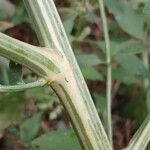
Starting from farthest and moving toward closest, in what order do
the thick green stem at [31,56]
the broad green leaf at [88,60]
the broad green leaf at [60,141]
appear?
the broad green leaf at [88,60], the broad green leaf at [60,141], the thick green stem at [31,56]

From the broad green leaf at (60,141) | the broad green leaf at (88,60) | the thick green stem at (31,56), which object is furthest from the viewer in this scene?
the broad green leaf at (88,60)

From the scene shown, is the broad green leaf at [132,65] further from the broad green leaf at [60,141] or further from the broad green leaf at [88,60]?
the broad green leaf at [60,141]

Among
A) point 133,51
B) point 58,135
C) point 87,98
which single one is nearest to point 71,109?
point 87,98

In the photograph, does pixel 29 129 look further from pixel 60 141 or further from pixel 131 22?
pixel 131 22

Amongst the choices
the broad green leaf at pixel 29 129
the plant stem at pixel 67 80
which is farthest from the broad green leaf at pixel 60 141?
the plant stem at pixel 67 80

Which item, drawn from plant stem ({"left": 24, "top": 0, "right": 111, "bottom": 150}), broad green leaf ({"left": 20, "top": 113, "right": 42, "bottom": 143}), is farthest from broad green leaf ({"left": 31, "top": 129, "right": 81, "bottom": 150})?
plant stem ({"left": 24, "top": 0, "right": 111, "bottom": 150})

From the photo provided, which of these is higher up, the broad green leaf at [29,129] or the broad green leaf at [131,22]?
the broad green leaf at [131,22]

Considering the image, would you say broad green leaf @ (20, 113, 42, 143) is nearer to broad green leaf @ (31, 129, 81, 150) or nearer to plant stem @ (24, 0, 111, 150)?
broad green leaf @ (31, 129, 81, 150)
